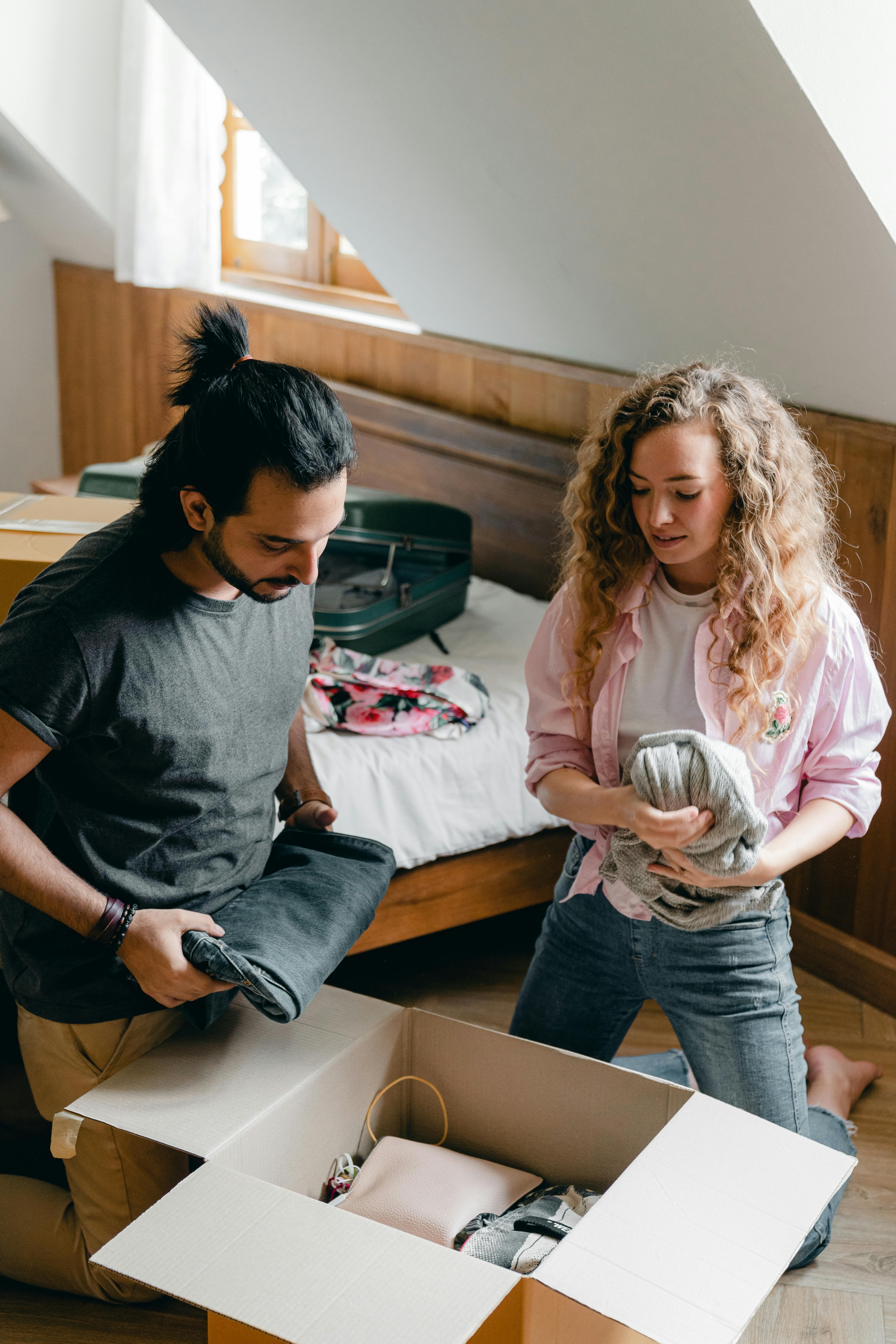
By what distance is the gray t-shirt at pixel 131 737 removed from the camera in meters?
1.17

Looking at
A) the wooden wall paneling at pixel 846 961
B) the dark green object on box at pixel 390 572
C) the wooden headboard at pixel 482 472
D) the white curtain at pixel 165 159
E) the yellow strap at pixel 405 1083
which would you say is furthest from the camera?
the white curtain at pixel 165 159

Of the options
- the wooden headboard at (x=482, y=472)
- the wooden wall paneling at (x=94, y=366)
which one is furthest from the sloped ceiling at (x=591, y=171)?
the wooden wall paneling at (x=94, y=366)

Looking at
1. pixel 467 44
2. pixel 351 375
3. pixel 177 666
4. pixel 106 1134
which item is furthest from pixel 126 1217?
pixel 351 375

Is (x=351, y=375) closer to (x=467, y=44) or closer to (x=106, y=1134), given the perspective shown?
(x=467, y=44)

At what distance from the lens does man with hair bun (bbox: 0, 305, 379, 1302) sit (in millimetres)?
1164

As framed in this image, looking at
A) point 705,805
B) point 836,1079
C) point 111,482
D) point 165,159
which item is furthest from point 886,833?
point 165,159

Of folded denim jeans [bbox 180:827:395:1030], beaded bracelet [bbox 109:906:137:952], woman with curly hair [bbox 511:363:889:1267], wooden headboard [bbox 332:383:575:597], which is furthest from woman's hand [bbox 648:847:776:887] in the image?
wooden headboard [bbox 332:383:575:597]

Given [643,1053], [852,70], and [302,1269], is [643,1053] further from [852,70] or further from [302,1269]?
[852,70]

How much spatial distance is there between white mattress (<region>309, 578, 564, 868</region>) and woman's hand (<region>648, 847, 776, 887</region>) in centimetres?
68

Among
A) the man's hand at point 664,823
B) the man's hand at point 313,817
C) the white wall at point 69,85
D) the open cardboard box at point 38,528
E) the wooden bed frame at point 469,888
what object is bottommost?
the wooden bed frame at point 469,888

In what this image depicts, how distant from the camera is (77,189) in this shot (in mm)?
3699

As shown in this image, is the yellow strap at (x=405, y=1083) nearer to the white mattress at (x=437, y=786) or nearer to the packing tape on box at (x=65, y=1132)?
the packing tape on box at (x=65, y=1132)

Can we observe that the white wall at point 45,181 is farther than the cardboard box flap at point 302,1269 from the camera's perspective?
Yes

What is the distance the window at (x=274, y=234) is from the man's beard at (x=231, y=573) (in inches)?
95.4
